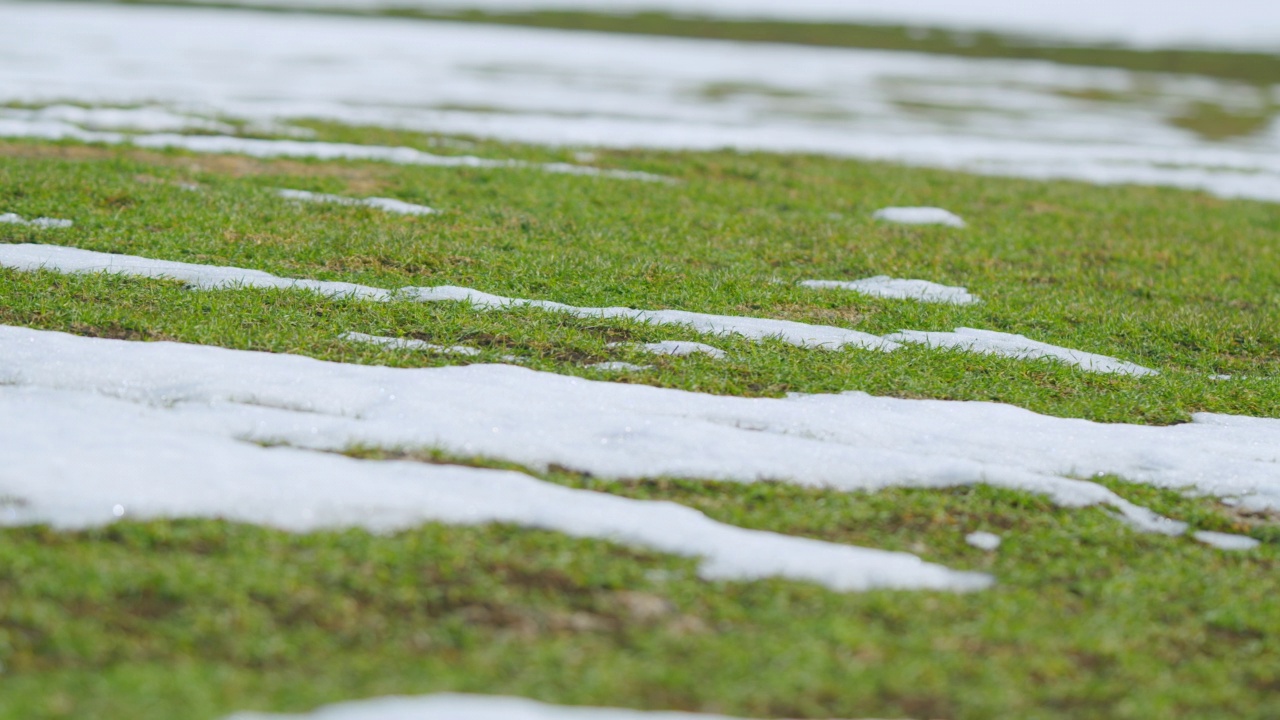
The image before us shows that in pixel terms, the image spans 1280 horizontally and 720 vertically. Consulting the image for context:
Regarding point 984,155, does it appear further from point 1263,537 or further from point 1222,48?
point 1222,48

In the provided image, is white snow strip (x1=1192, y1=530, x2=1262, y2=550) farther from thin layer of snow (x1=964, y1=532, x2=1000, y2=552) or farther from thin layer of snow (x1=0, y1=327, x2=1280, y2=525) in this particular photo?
thin layer of snow (x1=964, y1=532, x2=1000, y2=552)

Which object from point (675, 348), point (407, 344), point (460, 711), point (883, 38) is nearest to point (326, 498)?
point (460, 711)

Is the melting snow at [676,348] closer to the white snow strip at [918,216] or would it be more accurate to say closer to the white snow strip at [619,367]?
the white snow strip at [619,367]

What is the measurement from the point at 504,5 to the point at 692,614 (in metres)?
114

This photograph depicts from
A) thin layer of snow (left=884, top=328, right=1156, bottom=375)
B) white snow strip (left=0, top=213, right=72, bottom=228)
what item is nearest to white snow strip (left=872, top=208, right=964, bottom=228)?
thin layer of snow (left=884, top=328, right=1156, bottom=375)

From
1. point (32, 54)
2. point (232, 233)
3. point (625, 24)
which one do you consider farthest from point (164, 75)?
point (625, 24)

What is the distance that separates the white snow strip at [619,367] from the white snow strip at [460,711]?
169 inches

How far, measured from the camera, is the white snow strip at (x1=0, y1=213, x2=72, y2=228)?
11.6 metres

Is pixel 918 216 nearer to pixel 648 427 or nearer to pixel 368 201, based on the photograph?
pixel 368 201

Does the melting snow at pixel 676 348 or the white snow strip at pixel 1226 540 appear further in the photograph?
the melting snow at pixel 676 348

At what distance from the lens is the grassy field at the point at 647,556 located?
4.93 meters

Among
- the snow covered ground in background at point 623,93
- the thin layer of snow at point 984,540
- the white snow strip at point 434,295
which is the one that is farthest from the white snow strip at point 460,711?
the snow covered ground in background at point 623,93

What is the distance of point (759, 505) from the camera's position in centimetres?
685

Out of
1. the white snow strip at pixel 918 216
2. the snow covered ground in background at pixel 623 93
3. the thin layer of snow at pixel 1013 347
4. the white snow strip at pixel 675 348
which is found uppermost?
the snow covered ground in background at pixel 623 93
